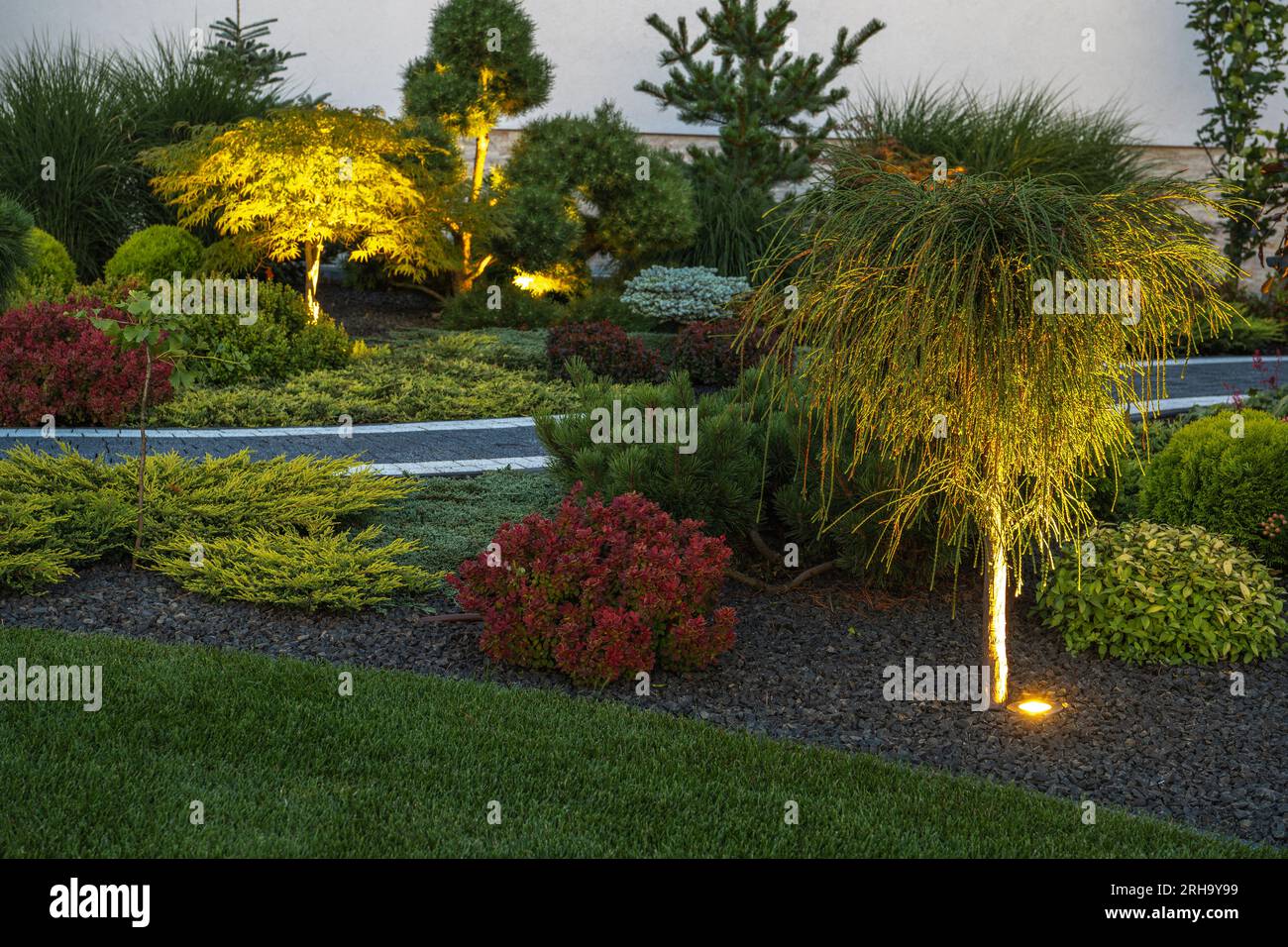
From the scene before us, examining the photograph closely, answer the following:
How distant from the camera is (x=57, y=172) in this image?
592 inches

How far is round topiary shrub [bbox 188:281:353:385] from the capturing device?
11312 millimetres

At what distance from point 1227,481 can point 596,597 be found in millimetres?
3633

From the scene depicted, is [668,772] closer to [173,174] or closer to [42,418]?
[42,418]

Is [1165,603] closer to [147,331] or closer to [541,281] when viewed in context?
[147,331]

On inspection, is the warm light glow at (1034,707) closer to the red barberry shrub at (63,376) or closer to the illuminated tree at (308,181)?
the red barberry shrub at (63,376)

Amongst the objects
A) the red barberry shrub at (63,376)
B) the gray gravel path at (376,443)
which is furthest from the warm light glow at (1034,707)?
the red barberry shrub at (63,376)

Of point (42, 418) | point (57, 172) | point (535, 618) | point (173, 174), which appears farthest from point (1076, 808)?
point (57, 172)

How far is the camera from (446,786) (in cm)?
378

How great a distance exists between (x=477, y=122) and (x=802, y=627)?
13488mm

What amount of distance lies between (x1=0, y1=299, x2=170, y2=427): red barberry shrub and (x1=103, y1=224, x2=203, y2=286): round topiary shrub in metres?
4.68

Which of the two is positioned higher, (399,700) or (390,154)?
(390,154)

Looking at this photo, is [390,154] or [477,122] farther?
[477,122]

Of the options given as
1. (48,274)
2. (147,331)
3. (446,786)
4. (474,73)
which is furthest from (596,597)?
(474,73)

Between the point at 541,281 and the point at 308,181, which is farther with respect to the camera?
the point at 541,281
